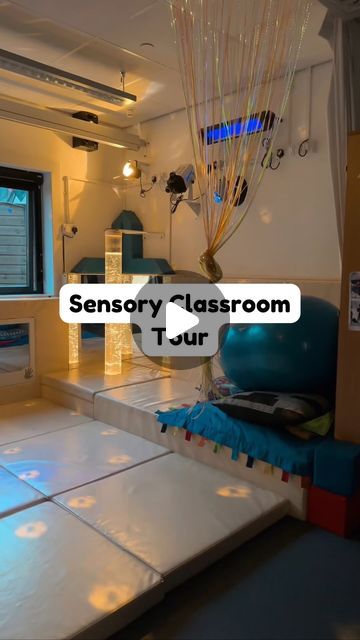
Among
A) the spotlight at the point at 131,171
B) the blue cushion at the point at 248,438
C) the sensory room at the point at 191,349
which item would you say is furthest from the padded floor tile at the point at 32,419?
the spotlight at the point at 131,171

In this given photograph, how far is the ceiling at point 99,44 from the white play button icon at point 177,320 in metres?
1.83

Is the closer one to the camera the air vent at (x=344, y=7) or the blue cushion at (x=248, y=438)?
the blue cushion at (x=248, y=438)

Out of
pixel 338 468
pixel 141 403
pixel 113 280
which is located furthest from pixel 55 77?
pixel 338 468

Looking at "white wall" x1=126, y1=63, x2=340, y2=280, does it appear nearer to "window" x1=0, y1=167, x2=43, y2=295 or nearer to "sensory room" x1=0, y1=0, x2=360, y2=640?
"sensory room" x1=0, y1=0, x2=360, y2=640

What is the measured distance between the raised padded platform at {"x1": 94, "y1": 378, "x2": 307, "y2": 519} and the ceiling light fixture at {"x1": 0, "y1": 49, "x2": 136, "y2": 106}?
2.25m

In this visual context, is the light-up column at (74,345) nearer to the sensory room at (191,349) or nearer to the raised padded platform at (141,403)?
the sensory room at (191,349)

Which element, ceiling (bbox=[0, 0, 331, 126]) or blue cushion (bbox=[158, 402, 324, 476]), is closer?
blue cushion (bbox=[158, 402, 324, 476])

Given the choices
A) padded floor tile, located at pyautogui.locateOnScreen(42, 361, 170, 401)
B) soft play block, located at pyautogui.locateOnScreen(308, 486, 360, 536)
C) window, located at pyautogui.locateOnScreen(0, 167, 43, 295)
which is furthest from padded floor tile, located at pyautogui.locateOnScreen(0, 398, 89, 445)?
window, located at pyautogui.locateOnScreen(0, 167, 43, 295)

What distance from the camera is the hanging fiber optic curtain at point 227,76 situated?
2039mm

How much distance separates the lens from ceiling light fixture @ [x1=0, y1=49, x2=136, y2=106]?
3.01m

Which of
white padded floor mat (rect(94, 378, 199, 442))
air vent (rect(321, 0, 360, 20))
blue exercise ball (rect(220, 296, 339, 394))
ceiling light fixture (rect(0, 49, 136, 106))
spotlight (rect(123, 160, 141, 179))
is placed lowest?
white padded floor mat (rect(94, 378, 199, 442))

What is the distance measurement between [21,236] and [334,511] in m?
3.98

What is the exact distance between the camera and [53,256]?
4.63 meters

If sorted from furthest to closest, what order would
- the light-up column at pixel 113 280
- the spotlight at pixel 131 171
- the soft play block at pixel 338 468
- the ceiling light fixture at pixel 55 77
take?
the spotlight at pixel 131 171 < the light-up column at pixel 113 280 < the ceiling light fixture at pixel 55 77 < the soft play block at pixel 338 468
